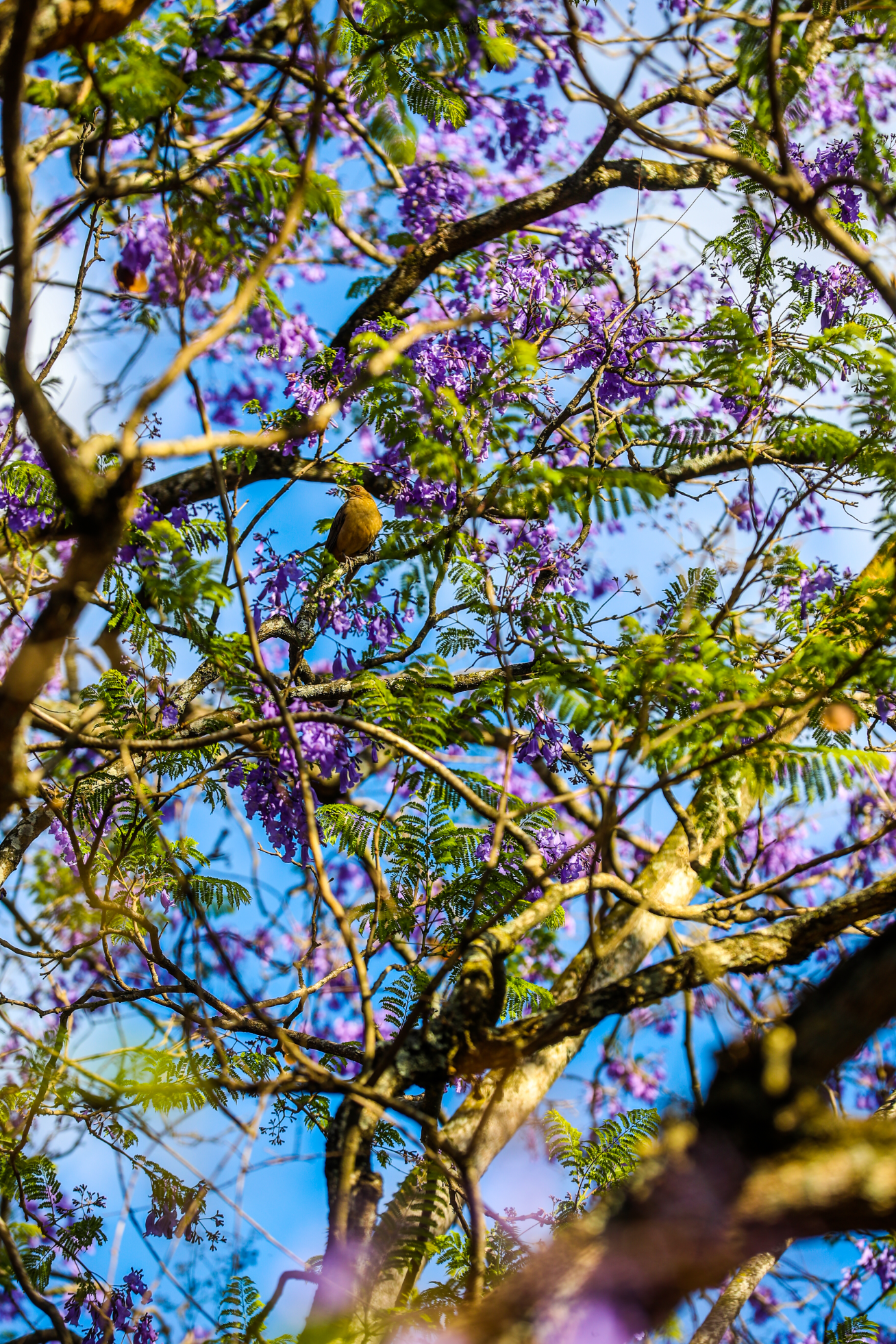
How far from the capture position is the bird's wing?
397 cm

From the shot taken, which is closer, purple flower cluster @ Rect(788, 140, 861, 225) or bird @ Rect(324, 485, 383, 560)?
bird @ Rect(324, 485, 383, 560)

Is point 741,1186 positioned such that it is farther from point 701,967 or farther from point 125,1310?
point 125,1310

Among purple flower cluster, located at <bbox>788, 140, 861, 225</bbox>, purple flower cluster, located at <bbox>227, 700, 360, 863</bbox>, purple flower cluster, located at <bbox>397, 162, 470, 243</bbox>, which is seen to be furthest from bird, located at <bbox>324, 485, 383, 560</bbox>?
purple flower cluster, located at <bbox>788, 140, 861, 225</bbox>

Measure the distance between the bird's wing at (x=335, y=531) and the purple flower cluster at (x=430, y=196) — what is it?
2.21m

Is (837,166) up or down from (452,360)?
up

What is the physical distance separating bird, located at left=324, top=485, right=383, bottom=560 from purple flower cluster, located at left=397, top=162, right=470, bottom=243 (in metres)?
2.13

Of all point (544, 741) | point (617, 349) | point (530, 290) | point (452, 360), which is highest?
point (617, 349)

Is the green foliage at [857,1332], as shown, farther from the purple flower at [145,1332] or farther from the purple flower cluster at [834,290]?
the purple flower cluster at [834,290]

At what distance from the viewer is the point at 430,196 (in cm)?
521

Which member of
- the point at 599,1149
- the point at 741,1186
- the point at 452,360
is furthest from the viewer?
the point at 452,360

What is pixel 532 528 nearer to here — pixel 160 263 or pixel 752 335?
pixel 752 335

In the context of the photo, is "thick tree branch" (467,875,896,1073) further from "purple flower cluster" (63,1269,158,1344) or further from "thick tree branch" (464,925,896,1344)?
"purple flower cluster" (63,1269,158,1344)

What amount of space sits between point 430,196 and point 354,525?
2454 millimetres

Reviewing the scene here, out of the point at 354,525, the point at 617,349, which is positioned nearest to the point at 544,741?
the point at 354,525
